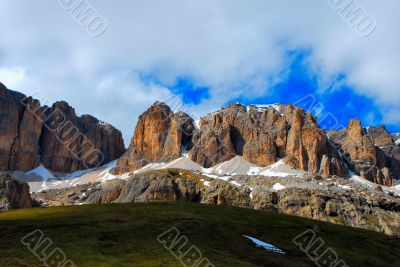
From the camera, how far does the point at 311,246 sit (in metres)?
109

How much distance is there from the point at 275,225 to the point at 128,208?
38.8 metres

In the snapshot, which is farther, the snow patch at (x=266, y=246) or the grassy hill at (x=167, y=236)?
the snow patch at (x=266, y=246)

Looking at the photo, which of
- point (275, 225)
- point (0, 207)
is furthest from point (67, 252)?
point (0, 207)

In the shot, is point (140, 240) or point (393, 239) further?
point (393, 239)

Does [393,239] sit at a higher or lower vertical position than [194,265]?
higher

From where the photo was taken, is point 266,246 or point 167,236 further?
point 266,246

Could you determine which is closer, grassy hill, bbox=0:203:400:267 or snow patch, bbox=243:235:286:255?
grassy hill, bbox=0:203:400:267

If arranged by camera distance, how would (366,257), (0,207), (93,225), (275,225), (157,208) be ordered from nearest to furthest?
1. (93,225)
2. (366,257)
3. (275,225)
4. (157,208)
5. (0,207)

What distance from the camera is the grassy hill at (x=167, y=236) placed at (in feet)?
255

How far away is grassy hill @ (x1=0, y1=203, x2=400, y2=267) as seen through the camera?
3061 inches

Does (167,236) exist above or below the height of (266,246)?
below

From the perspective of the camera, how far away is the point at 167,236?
312ft

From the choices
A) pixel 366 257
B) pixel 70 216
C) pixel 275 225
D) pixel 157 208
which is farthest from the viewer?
pixel 157 208

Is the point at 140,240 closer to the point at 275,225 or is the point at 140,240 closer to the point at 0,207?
the point at 275,225
